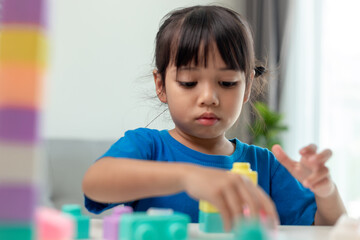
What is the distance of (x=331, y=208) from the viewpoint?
0.94 metres

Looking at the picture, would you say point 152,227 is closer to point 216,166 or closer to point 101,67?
point 216,166

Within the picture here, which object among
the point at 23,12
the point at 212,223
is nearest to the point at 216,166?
the point at 212,223

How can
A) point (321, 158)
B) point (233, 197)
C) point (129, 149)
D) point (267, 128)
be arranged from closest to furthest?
point (233, 197) → point (321, 158) → point (129, 149) → point (267, 128)

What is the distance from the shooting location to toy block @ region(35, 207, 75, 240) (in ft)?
1.31

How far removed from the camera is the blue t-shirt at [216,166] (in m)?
0.99

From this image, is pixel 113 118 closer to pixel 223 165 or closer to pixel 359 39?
pixel 359 39

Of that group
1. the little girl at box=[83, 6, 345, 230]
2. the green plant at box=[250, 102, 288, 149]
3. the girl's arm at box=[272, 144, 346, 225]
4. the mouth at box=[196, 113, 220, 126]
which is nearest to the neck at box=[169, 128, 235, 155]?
the little girl at box=[83, 6, 345, 230]

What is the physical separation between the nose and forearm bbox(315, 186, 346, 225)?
288mm

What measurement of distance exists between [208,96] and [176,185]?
37cm

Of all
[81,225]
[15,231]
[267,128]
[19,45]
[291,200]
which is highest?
[19,45]

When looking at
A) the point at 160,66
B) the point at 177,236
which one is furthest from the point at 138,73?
the point at 177,236

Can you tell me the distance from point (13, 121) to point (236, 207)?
0.76 feet

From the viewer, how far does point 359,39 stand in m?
3.30

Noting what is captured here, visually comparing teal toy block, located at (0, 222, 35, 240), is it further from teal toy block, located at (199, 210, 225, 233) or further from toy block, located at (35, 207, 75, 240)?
teal toy block, located at (199, 210, 225, 233)
